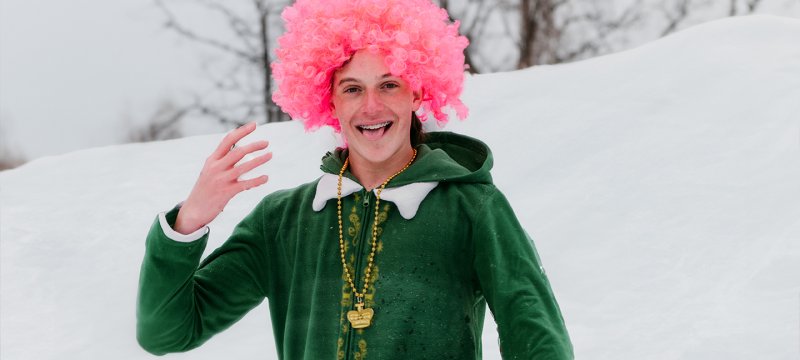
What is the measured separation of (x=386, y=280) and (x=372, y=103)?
39 cm

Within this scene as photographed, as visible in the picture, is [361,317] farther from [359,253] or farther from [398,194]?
[398,194]

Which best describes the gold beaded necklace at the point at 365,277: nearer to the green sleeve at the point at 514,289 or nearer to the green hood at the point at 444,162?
Answer: the green hood at the point at 444,162

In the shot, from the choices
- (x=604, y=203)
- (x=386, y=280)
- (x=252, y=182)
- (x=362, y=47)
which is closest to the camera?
(x=252, y=182)

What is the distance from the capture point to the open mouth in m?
1.97

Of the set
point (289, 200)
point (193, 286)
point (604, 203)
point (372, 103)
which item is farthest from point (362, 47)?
point (604, 203)

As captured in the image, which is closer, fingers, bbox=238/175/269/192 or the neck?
fingers, bbox=238/175/269/192

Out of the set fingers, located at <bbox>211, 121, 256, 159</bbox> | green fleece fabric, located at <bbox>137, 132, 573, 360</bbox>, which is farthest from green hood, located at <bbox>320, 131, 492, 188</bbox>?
fingers, located at <bbox>211, 121, 256, 159</bbox>

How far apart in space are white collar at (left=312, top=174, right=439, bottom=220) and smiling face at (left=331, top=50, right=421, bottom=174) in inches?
3.1

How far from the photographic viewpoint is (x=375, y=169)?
80.2 inches

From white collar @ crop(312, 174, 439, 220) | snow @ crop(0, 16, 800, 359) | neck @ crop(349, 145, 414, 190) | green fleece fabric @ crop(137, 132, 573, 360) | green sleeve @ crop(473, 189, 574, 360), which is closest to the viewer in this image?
green sleeve @ crop(473, 189, 574, 360)

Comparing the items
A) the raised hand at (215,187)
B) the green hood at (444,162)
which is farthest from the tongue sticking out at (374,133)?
the raised hand at (215,187)

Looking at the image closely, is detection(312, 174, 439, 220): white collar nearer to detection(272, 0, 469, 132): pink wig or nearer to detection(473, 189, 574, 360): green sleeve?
detection(473, 189, 574, 360): green sleeve

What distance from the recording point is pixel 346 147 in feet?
7.20

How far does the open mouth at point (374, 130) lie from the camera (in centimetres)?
197
